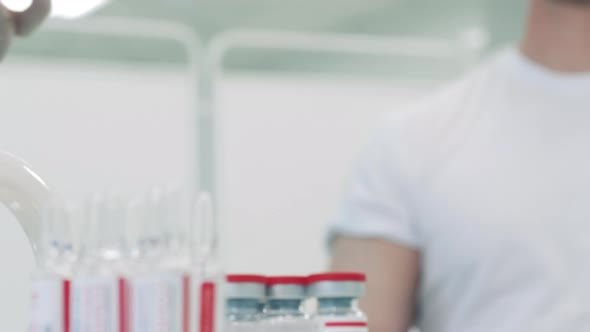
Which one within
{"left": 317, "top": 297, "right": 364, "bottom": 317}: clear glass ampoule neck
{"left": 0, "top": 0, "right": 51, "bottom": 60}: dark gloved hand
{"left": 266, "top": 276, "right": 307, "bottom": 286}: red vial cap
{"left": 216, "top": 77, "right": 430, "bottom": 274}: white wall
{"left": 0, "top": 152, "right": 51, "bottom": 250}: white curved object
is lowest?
{"left": 317, "top": 297, "right": 364, "bottom": 317}: clear glass ampoule neck

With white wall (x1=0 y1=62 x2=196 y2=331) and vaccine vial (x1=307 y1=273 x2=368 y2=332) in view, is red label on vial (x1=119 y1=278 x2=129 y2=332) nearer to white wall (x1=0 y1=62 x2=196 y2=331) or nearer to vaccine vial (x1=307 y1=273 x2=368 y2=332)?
vaccine vial (x1=307 y1=273 x2=368 y2=332)

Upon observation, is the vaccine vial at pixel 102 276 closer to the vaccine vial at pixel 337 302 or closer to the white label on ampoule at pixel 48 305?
the white label on ampoule at pixel 48 305

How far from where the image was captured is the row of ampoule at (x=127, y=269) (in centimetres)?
55

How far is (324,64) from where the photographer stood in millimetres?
5887

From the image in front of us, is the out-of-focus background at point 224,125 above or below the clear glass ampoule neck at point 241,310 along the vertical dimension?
above

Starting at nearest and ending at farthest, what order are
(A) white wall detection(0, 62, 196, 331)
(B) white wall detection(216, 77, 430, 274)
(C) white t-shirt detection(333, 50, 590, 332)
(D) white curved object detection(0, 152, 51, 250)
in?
(D) white curved object detection(0, 152, 51, 250), (C) white t-shirt detection(333, 50, 590, 332), (A) white wall detection(0, 62, 196, 331), (B) white wall detection(216, 77, 430, 274)

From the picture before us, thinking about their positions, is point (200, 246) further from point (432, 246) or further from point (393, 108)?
point (393, 108)

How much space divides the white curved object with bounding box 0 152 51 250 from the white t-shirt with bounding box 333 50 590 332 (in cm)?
61

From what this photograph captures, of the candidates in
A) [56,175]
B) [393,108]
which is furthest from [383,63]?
[56,175]

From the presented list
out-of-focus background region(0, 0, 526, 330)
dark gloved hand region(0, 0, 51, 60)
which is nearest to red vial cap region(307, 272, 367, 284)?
dark gloved hand region(0, 0, 51, 60)

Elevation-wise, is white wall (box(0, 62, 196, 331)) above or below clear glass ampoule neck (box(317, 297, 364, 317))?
above

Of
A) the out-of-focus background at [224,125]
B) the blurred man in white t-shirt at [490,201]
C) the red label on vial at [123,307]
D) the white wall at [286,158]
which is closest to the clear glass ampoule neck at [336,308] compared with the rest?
the red label on vial at [123,307]

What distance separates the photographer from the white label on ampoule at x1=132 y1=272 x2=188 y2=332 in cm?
55

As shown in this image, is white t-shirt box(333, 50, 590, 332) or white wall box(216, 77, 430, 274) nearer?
white t-shirt box(333, 50, 590, 332)
